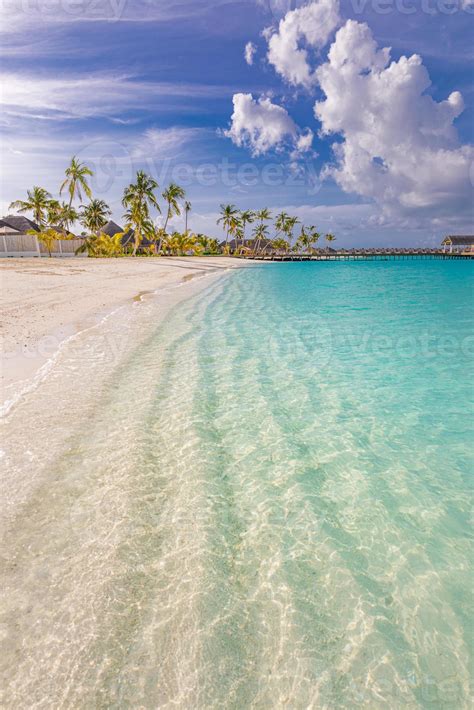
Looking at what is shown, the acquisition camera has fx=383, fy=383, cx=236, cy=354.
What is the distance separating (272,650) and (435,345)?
32.1 feet

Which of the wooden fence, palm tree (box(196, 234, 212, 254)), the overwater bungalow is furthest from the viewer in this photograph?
the overwater bungalow

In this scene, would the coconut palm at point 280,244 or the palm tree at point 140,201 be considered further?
the coconut palm at point 280,244

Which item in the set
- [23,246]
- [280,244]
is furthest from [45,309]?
[280,244]

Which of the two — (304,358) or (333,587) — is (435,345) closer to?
(304,358)

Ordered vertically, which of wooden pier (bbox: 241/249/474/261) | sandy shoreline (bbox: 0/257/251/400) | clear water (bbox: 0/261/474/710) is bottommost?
clear water (bbox: 0/261/474/710)

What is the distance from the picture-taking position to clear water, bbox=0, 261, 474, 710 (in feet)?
6.81

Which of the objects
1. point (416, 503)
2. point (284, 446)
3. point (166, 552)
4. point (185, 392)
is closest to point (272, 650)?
point (166, 552)

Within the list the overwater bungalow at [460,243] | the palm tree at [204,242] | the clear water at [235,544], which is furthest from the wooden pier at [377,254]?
the clear water at [235,544]

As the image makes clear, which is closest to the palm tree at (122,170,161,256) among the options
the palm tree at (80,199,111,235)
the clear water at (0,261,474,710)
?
the palm tree at (80,199,111,235)

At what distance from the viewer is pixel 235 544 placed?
304cm

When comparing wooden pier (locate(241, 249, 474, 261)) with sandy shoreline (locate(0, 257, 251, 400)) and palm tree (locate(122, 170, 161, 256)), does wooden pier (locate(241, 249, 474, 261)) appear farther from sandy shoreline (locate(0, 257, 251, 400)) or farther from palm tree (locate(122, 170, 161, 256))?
sandy shoreline (locate(0, 257, 251, 400))

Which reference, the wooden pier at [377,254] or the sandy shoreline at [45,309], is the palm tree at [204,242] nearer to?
the wooden pier at [377,254]

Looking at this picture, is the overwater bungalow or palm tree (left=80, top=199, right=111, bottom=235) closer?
palm tree (left=80, top=199, right=111, bottom=235)

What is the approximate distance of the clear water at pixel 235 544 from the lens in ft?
6.81
